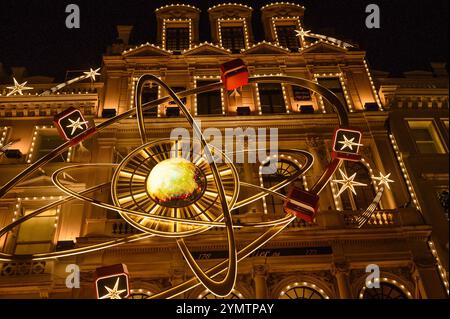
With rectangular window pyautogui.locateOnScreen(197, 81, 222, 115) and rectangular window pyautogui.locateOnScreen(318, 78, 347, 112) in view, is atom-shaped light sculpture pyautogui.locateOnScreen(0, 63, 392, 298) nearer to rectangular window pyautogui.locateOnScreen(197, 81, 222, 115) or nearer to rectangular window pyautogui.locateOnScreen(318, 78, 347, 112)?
rectangular window pyautogui.locateOnScreen(197, 81, 222, 115)

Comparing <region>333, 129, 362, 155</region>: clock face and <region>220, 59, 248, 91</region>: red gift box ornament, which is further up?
<region>220, 59, 248, 91</region>: red gift box ornament

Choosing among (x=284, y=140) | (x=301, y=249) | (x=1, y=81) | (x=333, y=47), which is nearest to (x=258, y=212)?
(x=301, y=249)

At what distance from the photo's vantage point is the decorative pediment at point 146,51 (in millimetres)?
23484

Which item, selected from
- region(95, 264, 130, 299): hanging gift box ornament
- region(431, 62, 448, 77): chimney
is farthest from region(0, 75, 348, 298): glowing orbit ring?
region(431, 62, 448, 77): chimney

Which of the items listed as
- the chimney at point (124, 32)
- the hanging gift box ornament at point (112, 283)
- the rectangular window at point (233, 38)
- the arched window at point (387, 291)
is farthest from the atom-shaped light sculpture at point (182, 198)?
the chimney at point (124, 32)

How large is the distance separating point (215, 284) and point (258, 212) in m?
7.21

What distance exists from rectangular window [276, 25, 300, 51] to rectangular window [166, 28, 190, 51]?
5022mm

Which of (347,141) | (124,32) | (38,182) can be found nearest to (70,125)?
(38,182)

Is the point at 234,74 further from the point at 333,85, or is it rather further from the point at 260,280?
the point at 333,85

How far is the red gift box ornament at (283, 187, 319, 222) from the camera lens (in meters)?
12.0

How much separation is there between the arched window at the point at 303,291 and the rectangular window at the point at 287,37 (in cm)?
1288

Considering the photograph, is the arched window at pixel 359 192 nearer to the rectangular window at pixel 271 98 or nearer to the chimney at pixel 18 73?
the rectangular window at pixel 271 98

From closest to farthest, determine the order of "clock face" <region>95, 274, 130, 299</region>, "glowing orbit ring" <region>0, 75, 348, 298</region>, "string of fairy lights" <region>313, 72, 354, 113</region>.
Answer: "glowing orbit ring" <region>0, 75, 348, 298</region>
"clock face" <region>95, 274, 130, 299</region>
"string of fairy lights" <region>313, 72, 354, 113</region>

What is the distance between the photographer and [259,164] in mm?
19812
